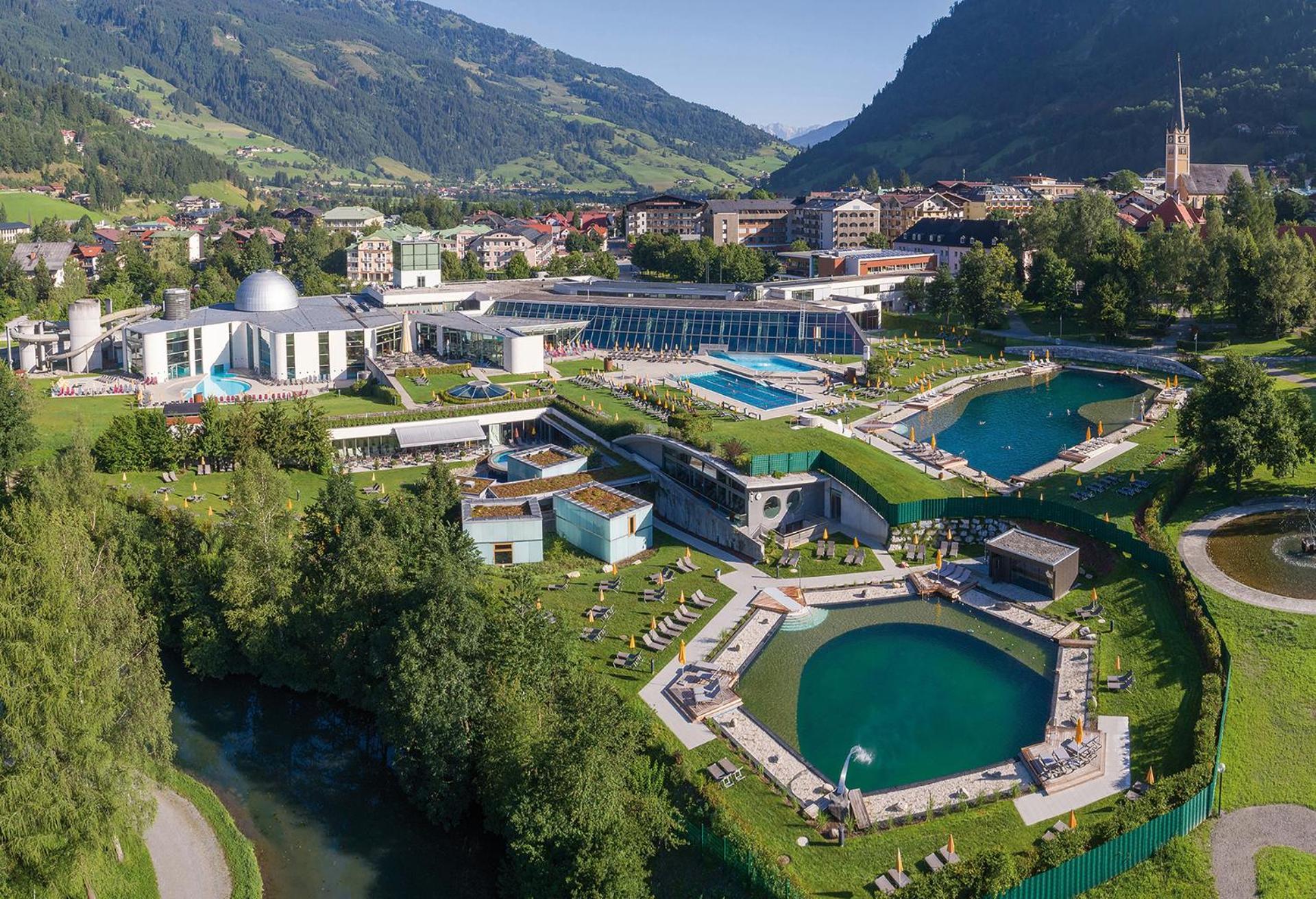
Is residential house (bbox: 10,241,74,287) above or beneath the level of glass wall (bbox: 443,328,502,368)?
above

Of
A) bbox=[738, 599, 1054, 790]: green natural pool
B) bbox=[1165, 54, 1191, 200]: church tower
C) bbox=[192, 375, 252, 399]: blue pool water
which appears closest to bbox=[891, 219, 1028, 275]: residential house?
bbox=[1165, 54, 1191, 200]: church tower

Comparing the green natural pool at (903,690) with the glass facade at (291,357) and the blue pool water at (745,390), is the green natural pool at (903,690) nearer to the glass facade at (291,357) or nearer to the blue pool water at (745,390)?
the blue pool water at (745,390)

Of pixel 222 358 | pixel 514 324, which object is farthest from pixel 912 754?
pixel 222 358

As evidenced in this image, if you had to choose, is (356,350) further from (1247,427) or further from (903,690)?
(1247,427)

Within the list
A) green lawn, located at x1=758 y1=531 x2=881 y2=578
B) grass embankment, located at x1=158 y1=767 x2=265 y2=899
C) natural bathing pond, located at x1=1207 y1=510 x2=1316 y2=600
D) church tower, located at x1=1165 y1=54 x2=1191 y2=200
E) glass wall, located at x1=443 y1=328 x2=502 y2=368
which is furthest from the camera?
church tower, located at x1=1165 y1=54 x2=1191 y2=200

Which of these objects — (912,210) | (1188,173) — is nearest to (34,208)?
(912,210)

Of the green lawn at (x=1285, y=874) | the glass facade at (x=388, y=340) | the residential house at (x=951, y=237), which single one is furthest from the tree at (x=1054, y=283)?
the green lawn at (x=1285, y=874)

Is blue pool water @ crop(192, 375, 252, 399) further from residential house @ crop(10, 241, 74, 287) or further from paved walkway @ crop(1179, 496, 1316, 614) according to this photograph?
residential house @ crop(10, 241, 74, 287)
